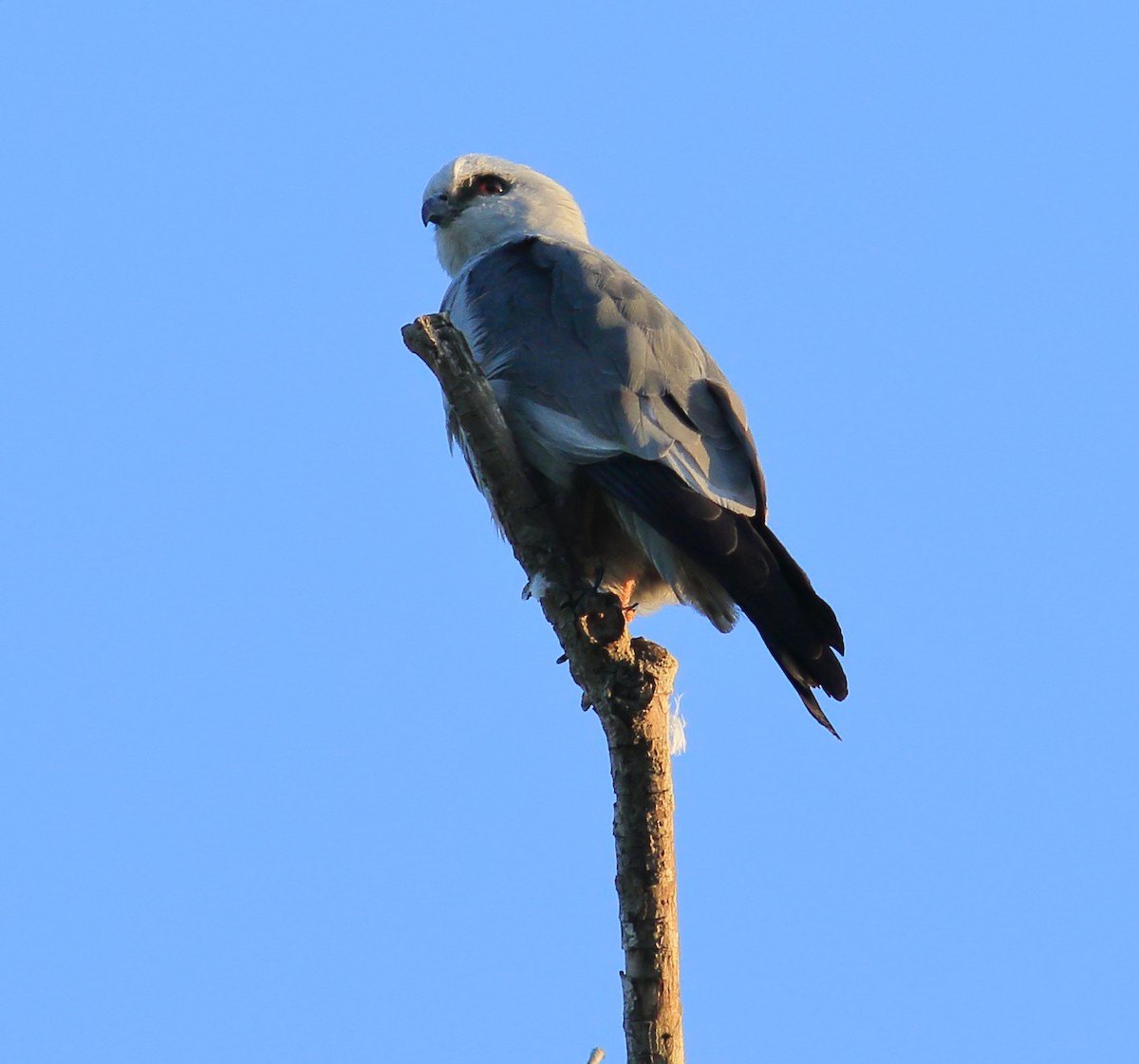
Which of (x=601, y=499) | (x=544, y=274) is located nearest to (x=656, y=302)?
(x=544, y=274)

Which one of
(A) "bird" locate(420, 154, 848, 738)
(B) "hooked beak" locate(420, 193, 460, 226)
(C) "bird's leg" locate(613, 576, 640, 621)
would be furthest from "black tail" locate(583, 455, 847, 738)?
(B) "hooked beak" locate(420, 193, 460, 226)

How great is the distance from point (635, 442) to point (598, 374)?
368 mm

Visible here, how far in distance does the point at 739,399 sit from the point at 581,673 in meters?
1.40

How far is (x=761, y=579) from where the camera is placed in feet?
14.5

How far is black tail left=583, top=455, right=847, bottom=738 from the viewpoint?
438 cm

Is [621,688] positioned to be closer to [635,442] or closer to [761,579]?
[761,579]

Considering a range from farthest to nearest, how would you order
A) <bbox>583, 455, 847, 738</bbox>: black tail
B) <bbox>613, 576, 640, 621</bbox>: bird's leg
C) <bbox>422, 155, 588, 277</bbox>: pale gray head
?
<bbox>422, 155, 588, 277</bbox>: pale gray head < <bbox>613, 576, 640, 621</bbox>: bird's leg < <bbox>583, 455, 847, 738</bbox>: black tail

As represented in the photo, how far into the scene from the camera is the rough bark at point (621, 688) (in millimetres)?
3807

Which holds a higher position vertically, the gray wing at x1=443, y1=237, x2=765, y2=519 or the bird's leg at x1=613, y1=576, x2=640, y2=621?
the gray wing at x1=443, y1=237, x2=765, y2=519

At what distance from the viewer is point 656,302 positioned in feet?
17.6

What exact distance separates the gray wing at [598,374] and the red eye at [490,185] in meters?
1.38

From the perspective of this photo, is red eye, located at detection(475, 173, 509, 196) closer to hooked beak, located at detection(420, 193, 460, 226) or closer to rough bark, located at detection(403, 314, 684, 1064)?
hooked beak, located at detection(420, 193, 460, 226)

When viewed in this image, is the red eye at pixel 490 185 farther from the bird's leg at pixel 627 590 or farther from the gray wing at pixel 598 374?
the bird's leg at pixel 627 590

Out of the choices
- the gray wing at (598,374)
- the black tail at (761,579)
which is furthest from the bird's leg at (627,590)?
the black tail at (761,579)
